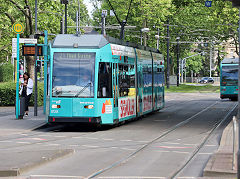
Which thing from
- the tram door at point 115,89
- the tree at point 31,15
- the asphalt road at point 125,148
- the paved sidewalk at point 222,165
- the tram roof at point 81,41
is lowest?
the asphalt road at point 125,148

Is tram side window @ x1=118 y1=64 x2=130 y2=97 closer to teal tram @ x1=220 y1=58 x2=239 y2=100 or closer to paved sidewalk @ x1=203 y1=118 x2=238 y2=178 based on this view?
paved sidewalk @ x1=203 y1=118 x2=238 y2=178

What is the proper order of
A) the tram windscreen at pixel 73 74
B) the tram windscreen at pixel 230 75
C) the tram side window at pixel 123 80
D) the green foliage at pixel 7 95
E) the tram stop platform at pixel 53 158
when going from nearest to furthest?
the tram stop platform at pixel 53 158, the tram windscreen at pixel 73 74, the tram side window at pixel 123 80, the green foliage at pixel 7 95, the tram windscreen at pixel 230 75

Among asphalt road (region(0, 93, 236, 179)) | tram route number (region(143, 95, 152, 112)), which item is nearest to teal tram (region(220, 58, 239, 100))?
tram route number (region(143, 95, 152, 112))

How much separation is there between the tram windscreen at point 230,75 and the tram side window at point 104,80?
2757cm

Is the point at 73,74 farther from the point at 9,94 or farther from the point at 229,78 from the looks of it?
the point at 229,78

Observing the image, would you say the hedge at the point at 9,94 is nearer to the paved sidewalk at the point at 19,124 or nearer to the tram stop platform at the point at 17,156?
the paved sidewalk at the point at 19,124

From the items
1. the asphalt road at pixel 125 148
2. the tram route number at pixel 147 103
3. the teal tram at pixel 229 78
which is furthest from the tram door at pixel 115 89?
the teal tram at pixel 229 78

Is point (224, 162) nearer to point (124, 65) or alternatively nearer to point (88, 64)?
point (88, 64)

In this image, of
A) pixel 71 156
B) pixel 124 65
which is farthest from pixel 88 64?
pixel 71 156

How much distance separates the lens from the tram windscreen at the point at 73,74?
60.3 ft

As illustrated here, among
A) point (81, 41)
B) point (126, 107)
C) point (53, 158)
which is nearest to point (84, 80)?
point (81, 41)

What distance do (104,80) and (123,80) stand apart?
5.83 ft

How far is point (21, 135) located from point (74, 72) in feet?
8.41

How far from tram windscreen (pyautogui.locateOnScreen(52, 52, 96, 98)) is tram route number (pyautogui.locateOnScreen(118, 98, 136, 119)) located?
174cm
